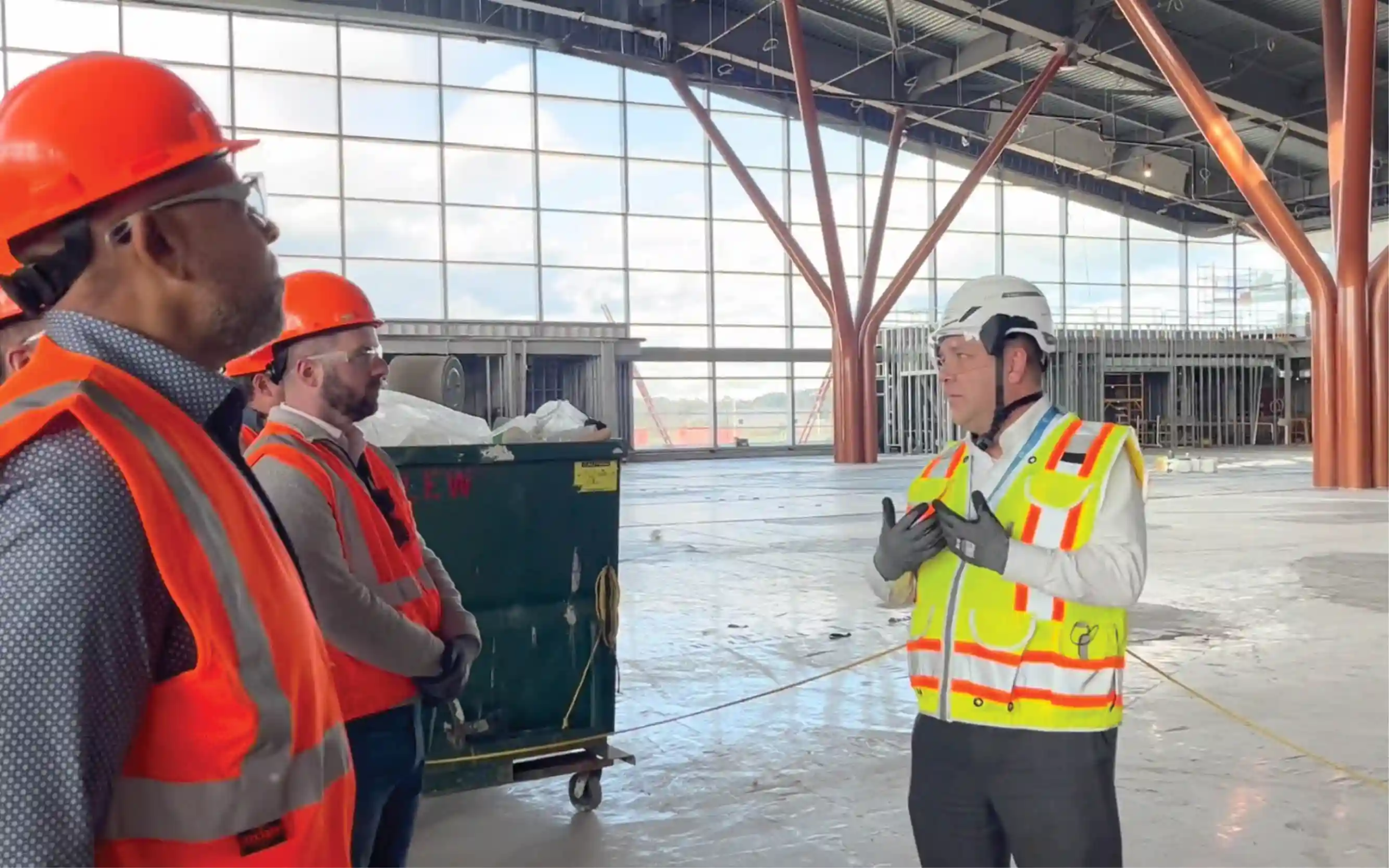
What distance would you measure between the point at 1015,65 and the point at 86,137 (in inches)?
1137

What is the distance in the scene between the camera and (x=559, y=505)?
13.4 feet

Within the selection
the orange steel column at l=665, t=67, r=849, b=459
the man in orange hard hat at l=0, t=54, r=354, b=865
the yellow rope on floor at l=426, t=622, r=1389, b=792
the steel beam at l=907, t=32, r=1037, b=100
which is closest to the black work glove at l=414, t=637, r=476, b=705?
the man in orange hard hat at l=0, t=54, r=354, b=865

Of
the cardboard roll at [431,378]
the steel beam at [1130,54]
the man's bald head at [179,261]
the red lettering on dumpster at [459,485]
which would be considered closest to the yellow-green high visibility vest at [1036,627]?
the man's bald head at [179,261]

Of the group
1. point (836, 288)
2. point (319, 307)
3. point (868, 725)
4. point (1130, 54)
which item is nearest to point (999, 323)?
point (319, 307)

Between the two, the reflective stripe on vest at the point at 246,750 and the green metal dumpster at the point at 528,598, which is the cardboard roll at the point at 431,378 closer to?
the green metal dumpster at the point at 528,598

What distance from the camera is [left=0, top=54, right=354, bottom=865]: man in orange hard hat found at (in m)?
1.05

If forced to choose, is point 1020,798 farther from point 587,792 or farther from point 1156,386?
point 1156,386

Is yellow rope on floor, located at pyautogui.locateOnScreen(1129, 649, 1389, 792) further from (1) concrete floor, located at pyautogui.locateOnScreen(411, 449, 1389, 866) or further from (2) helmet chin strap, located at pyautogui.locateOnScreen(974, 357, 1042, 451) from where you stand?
(2) helmet chin strap, located at pyautogui.locateOnScreen(974, 357, 1042, 451)

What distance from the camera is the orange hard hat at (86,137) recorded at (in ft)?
4.16

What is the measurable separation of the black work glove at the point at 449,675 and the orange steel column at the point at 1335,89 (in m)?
16.5

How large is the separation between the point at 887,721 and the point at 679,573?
4587mm

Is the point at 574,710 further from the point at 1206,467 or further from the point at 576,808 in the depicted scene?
the point at 1206,467

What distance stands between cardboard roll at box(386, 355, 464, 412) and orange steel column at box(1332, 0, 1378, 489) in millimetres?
13697

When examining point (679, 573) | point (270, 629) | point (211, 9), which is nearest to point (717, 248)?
point (211, 9)
